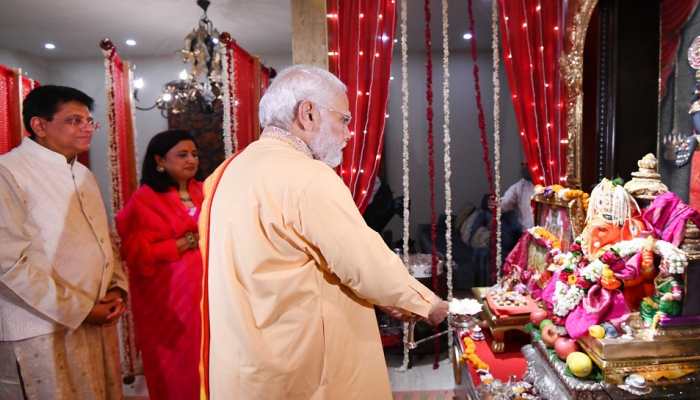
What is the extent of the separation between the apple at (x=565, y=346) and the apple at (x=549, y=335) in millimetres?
38

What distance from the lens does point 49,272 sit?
6.79ft

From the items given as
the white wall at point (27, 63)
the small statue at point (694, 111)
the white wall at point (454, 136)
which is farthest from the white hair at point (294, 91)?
the white wall at point (27, 63)

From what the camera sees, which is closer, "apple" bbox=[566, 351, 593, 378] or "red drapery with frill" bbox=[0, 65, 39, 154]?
"apple" bbox=[566, 351, 593, 378]

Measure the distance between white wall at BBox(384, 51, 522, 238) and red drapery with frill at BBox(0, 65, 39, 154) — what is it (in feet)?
14.9

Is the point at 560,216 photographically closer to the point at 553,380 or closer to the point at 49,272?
the point at 553,380

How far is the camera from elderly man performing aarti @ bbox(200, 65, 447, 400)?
1435 mm

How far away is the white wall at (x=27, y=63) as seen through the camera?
6328mm

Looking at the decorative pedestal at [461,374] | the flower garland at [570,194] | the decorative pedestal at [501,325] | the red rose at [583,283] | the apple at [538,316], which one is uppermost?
the flower garland at [570,194]

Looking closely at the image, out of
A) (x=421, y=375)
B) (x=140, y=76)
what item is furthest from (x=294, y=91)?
(x=140, y=76)

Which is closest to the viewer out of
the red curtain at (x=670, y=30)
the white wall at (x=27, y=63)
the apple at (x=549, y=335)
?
the apple at (x=549, y=335)

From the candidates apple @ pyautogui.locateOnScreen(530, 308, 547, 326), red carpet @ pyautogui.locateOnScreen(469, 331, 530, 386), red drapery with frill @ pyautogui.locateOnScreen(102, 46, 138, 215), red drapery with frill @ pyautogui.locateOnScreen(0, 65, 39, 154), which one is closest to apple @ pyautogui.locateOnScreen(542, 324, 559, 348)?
apple @ pyautogui.locateOnScreen(530, 308, 547, 326)

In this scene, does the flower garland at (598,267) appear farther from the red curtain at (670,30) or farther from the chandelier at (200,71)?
the chandelier at (200,71)

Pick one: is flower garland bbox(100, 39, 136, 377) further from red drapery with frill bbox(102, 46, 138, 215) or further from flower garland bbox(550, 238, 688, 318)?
flower garland bbox(550, 238, 688, 318)

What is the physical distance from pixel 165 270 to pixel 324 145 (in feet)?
5.60
